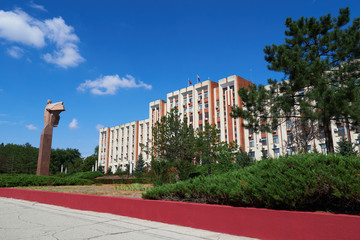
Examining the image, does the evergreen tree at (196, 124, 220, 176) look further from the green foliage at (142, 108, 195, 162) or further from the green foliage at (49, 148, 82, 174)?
the green foliage at (49, 148, 82, 174)

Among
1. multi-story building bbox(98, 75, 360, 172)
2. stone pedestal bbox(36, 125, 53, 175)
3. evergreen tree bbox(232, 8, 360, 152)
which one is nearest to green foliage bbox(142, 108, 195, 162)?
evergreen tree bbox(232, 8, 360, 152)

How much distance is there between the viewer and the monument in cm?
2323

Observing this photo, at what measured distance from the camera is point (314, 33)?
14.6 metres

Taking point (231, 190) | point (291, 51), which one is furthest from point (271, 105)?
point (231, 190)

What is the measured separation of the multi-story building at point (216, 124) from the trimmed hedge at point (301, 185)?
21.0 meters

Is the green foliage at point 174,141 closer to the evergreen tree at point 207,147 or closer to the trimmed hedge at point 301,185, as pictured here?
the evergreen tree at point 207,147

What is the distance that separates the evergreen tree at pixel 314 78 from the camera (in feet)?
38.5

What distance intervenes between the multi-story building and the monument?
9032 mm

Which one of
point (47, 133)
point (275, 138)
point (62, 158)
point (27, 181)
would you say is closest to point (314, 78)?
point (27, 181)

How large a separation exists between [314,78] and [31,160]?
72.4 metres

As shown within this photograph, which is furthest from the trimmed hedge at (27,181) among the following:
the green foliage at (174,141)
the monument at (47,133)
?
the green foliage at (174,141)

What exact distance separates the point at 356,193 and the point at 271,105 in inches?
464

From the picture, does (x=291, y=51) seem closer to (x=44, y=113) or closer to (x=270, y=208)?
(x=270, y=208)

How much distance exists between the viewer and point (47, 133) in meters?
23.8
